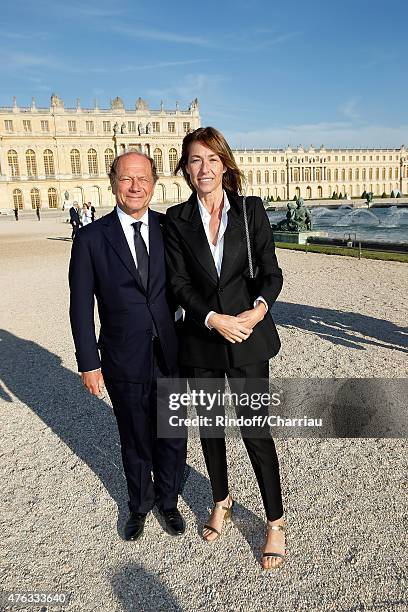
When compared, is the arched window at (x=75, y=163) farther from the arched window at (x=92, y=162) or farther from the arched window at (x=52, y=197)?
the arched window at (x=52, y=197)

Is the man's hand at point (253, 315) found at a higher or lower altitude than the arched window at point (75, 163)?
lower

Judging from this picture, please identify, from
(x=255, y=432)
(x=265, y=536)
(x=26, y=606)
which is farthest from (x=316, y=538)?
(x=26, y=606)

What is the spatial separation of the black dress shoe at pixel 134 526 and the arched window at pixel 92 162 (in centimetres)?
6239

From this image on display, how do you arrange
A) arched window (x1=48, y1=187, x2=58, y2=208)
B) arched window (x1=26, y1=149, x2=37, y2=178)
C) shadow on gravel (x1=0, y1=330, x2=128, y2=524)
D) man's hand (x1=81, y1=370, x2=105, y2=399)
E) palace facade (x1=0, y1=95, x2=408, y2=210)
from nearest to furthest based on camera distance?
man's hand (x1=81, y1=370, x2=105, y2=399), shadow on gravel (x1=0, y1=330, x2=128, y2=524), palace facade (x1=0, y1=95, x2=408, y2=210), arched window (x1=26, y1=149, x2=37, y2=178), arched window (x1=48, y1=187, x2=58, y2=208)

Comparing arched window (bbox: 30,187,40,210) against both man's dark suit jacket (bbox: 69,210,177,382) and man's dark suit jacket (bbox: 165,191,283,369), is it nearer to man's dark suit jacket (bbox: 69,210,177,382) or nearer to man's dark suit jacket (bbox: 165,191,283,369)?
man's dark suit jacket (bbox: 69,210,177,382)

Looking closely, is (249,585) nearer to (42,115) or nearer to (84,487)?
(84,487)

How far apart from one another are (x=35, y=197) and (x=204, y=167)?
61437 mm

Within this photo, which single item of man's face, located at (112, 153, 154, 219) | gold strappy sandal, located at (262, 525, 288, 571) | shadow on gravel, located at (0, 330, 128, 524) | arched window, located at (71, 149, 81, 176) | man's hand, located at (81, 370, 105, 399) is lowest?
shadow on gravel, located at (0, 330, 128, 524)

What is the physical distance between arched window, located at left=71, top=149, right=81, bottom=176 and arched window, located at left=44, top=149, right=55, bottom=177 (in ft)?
7.86

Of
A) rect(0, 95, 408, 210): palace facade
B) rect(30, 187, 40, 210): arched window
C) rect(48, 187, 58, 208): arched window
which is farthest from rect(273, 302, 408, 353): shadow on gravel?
rect(48, 187, 58, 208): arched window

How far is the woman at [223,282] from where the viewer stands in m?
2.16

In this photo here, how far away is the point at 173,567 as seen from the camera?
2.30 m

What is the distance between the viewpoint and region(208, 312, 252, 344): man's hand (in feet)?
6.91

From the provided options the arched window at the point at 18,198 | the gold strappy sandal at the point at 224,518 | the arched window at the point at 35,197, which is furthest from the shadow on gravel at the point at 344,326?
the arched window at the point at 18,198
